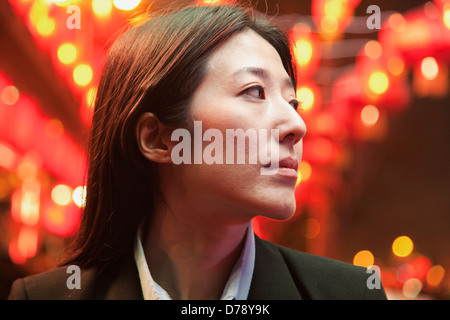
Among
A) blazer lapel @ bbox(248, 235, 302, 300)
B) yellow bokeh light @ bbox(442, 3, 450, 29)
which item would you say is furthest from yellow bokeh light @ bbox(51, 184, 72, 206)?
blazer lapel @ bbox(248, 235, 302, 300)

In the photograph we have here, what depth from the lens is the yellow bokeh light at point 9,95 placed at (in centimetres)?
495

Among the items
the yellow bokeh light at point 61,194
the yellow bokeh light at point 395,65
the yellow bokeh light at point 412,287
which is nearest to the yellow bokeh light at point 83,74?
the yellow bokeh light at point 395,65

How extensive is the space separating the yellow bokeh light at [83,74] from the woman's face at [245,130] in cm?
359

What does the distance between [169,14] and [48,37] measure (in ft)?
10.3

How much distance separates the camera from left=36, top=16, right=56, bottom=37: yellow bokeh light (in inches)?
165

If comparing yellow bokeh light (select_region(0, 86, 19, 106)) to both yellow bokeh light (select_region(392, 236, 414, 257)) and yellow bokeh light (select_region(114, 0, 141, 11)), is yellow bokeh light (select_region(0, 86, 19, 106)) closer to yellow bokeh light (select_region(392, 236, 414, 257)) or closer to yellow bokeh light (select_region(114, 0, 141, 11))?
yellow bokeh light (select_region(114, 0, 141, 11))

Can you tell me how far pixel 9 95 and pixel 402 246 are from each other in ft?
25.0

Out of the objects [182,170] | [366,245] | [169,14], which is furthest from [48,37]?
[366,245]

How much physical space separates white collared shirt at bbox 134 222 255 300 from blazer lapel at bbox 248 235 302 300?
0.03 metres

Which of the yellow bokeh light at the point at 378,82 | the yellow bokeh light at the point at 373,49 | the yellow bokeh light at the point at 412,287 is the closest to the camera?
the yellow bokeh light at the point at 373,49

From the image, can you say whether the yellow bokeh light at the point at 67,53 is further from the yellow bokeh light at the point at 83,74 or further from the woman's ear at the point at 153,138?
the woman's ear at the point at 153,138

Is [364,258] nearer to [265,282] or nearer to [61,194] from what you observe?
[61,194]

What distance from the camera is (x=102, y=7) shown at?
3.64 metres

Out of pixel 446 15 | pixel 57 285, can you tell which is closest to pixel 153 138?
pixel 57 285
